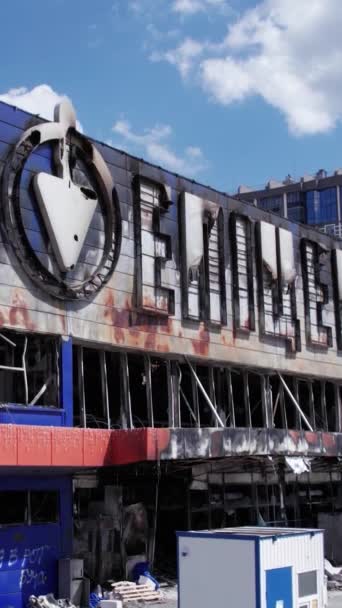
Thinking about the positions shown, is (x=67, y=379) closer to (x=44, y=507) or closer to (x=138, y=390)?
(x=44, y=507)

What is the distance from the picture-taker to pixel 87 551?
2530cm

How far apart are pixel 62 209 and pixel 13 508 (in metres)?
8.11

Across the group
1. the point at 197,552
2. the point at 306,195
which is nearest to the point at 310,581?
the point at 197,552

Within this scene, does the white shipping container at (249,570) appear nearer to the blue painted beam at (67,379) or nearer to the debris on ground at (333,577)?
the blue painted beam at (67,379)

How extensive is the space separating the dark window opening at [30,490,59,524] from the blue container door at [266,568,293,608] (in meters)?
8.96

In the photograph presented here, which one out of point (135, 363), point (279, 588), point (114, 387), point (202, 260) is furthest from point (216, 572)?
point (202, 260)

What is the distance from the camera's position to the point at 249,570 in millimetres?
15984

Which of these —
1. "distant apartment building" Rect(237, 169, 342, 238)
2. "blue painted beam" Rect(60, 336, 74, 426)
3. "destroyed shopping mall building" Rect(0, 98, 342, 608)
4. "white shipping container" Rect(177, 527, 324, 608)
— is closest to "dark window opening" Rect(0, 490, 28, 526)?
"destroyed shopping mall building" Rect(0, 98, 342, 608)

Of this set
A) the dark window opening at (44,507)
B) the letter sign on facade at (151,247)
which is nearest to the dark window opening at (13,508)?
the dark window opening at (44,507)

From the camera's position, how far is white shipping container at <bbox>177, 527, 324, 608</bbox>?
15945 mm

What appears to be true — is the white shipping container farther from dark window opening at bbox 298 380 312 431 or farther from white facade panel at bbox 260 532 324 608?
dark window opening at bbox 298 380 312 431

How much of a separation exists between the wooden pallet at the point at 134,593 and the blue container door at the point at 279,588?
8842 mm

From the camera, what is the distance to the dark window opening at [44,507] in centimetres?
2359

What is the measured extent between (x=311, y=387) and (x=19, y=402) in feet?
53.1
